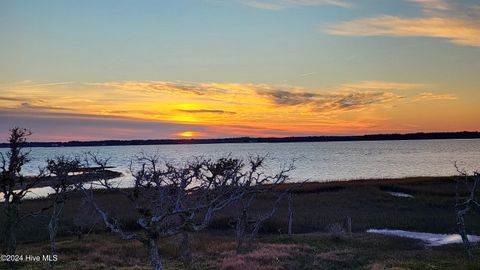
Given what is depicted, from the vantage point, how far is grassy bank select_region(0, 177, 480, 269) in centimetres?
2570

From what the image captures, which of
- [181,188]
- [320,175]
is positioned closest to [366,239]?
[181,188]

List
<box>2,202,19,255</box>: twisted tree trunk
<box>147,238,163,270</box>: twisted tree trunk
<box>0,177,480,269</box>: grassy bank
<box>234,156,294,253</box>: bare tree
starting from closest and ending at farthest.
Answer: <box>147,238,163,270</box>: twisted tree trunk < <box>2,202,19,255</box>: twisted tree trunk < <box>234,156,294,253</box>: bare tree < <box>0,177,480,269</box>: grassy bank

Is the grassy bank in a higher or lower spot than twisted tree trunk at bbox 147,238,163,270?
lower

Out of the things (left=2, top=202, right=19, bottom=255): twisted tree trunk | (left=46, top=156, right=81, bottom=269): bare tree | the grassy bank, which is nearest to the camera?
(left=46, top=156, right=81, bottom=269): bare tree

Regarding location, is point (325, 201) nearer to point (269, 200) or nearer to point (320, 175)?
point (269, 200)

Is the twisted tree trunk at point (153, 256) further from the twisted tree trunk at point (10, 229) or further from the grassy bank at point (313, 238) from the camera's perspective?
the twisted tree trunk at point (10, 229)

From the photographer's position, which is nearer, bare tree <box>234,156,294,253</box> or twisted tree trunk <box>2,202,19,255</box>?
twisted tree trunk <box>2,202,19,255</box>

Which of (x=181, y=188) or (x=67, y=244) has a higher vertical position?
(x=181, y=188)

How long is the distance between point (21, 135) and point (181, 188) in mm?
13267

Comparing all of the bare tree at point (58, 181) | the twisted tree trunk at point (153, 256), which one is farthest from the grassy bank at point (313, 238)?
the twisted tree trunk at point (153, 256)

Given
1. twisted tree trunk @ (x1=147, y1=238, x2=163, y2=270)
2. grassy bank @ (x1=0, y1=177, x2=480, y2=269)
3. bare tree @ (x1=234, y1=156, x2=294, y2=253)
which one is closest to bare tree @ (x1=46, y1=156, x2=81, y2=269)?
grassy bank @ (x1=0, y1=177, x2=480, y2=269)

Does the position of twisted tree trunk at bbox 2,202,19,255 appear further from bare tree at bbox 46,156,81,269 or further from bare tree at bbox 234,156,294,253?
bare tree at bbox 234,156,294,253

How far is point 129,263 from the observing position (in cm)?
2611

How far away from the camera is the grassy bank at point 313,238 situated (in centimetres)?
2570
